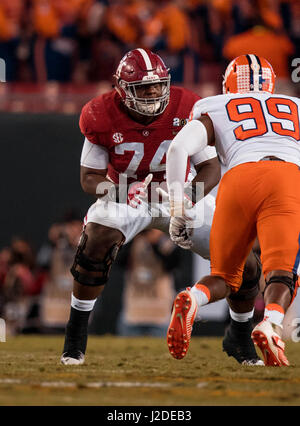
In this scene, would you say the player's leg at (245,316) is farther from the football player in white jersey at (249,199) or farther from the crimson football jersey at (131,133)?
the crimson football jersey at (131,133)

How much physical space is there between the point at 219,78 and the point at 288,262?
5876 mm

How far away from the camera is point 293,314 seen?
308 inches

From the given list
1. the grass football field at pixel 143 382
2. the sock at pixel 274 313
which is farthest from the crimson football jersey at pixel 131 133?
the sock at pixel 274 313

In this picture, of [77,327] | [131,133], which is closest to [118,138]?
[131,133]

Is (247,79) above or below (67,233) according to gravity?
below

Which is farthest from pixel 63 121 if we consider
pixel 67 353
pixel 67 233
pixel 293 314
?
pixel 67 353

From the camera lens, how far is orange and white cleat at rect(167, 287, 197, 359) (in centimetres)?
349

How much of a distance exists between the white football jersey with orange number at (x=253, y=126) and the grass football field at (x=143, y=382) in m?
0.98

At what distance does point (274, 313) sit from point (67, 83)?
21.4 ft

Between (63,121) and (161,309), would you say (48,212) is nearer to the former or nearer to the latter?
(63,121)

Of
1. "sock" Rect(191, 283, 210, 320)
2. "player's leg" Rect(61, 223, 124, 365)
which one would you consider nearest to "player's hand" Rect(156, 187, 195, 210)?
"player's leg" Rect(61, 223, 124, 365)

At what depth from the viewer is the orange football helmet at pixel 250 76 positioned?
4066 mm

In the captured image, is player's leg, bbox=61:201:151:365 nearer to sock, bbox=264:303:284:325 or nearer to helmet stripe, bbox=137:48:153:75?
helmet stripe, bbox=137:48:153:75
